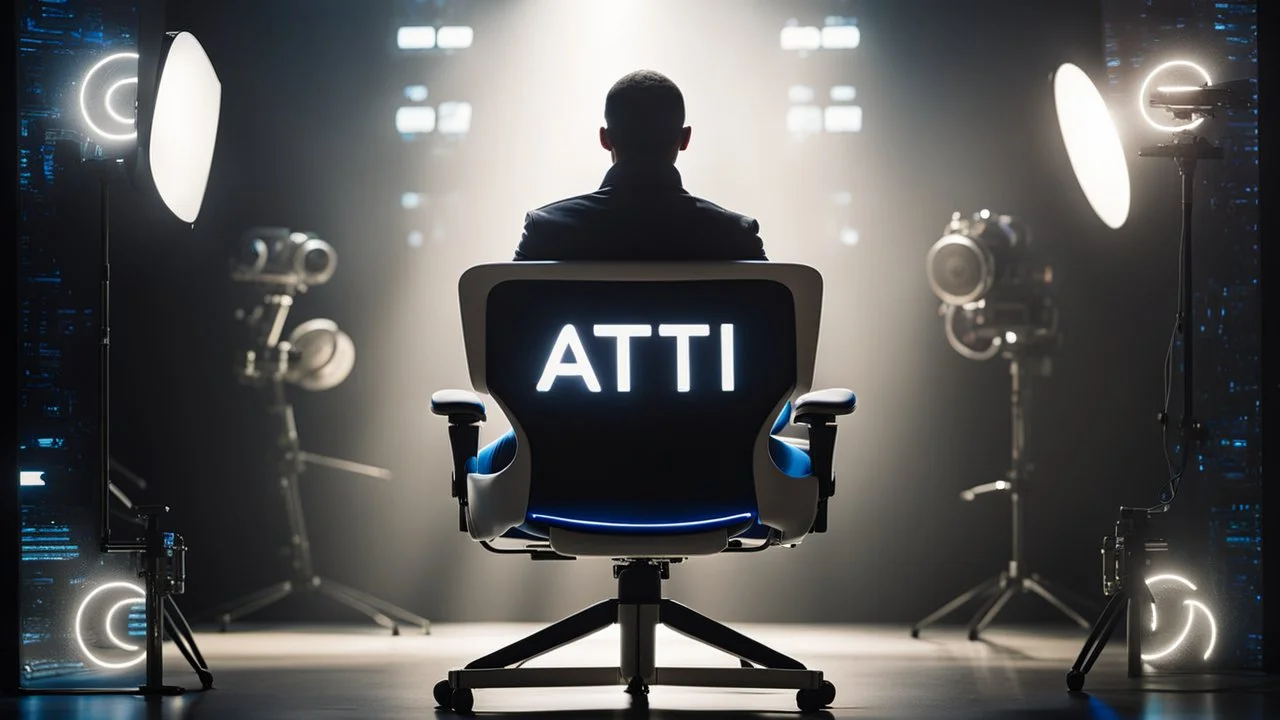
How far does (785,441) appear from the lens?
3186mm

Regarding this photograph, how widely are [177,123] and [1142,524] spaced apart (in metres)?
2.63

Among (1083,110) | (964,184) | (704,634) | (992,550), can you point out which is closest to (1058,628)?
(992,550)

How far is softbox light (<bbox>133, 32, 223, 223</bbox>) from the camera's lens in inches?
141

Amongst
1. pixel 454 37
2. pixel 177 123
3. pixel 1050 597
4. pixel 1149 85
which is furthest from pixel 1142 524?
pixel 454 37

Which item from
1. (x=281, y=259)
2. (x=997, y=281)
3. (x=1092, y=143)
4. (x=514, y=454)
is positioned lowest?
(x=514, y=454)

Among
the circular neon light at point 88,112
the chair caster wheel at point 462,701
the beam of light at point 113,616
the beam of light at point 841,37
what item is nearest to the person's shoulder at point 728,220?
the chair caster wheel at point 462,701

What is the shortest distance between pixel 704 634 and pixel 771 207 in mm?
3055

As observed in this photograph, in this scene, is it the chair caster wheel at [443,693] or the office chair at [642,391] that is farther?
the chair caster wheel at [443,693]

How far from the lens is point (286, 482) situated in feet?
18.7

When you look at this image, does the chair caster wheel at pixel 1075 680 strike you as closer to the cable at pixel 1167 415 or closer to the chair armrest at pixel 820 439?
the cable at pixel 1167 415

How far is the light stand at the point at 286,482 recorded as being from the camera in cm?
561

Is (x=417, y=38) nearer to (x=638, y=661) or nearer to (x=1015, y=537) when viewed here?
(x=1015, y=537)

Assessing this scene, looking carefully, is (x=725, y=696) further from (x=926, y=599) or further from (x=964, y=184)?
(x=964, y=184)

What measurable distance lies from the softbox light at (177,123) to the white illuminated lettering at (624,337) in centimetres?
130
